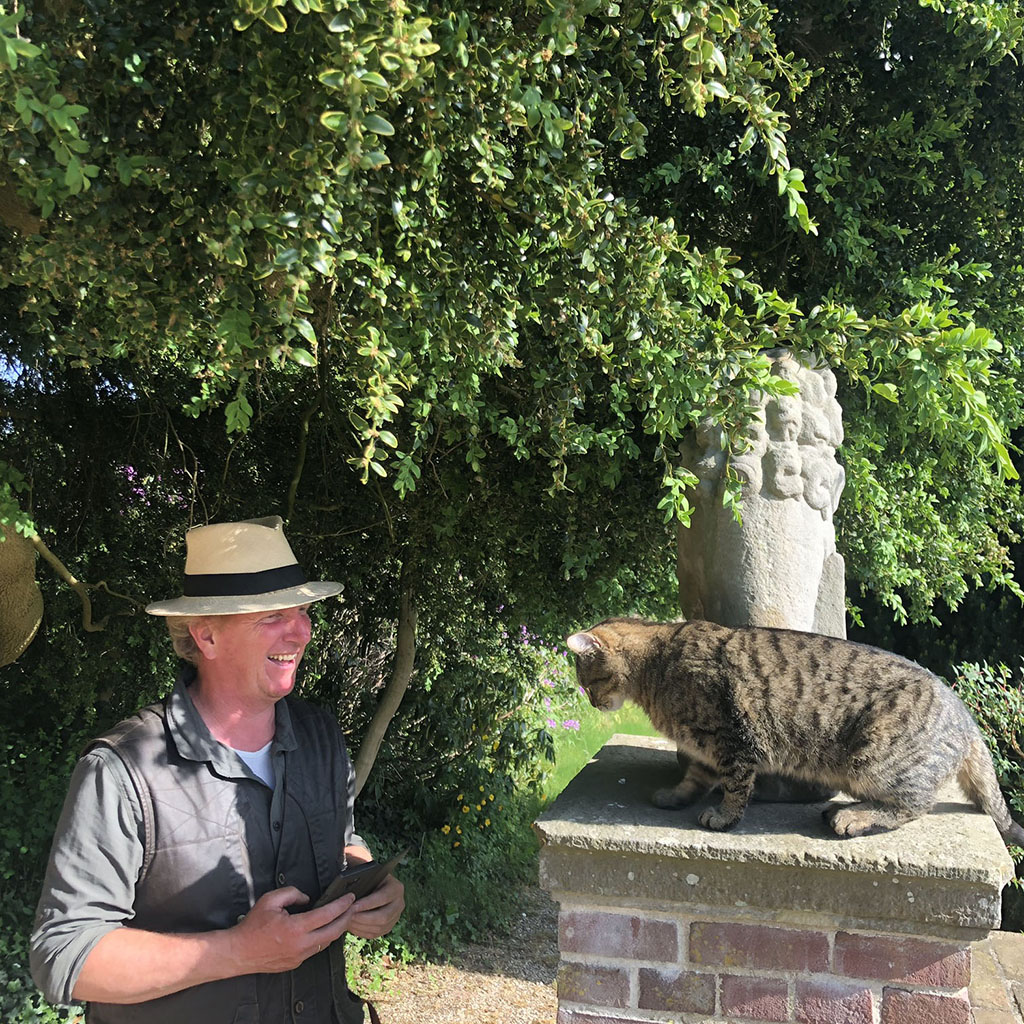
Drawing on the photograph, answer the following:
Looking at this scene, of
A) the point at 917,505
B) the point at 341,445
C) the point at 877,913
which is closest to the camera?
the point at 877,913

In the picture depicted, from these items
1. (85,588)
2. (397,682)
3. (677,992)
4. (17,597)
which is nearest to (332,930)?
(677,992)

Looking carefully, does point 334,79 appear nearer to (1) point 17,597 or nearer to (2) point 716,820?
(2) point 716,820

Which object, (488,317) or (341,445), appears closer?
(488,317)

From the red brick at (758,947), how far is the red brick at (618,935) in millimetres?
68

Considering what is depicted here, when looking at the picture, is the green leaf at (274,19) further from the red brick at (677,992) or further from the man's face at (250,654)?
the red brick at (677,992)

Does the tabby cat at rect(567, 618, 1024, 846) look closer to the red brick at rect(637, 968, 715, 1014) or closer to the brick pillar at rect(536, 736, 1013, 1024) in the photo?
the brick pillar at rect(536, 736, 1013, 1024)

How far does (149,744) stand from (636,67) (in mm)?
2079

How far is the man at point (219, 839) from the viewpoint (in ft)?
6.49

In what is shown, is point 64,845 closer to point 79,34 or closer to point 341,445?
point 79,34

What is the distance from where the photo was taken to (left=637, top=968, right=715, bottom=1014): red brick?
8.20 feet

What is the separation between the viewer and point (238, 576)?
2.45 meters

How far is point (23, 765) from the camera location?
584cm

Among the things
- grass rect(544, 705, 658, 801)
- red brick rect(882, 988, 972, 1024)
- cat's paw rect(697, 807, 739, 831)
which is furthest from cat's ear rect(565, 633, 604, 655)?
grass rect(544, 705, 658, 801)

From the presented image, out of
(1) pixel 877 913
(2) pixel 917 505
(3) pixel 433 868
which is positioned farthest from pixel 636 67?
(3) pixel 433 868
